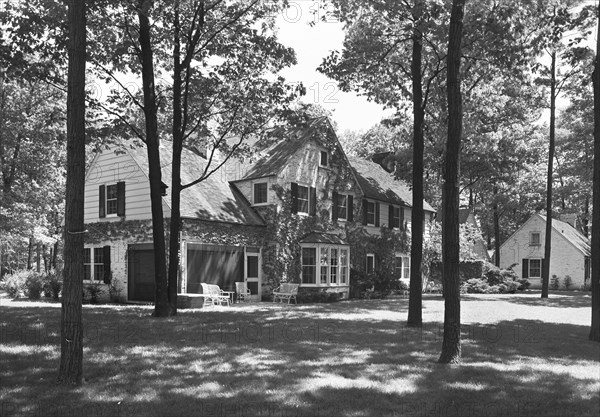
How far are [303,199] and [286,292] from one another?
5.47 metres

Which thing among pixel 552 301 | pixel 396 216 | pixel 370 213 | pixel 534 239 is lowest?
pixel 552 301

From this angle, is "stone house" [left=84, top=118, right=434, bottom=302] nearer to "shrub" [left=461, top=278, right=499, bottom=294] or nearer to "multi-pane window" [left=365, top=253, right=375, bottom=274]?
"multi-pane window" [left=365, top=253, right=375, bottom=274]

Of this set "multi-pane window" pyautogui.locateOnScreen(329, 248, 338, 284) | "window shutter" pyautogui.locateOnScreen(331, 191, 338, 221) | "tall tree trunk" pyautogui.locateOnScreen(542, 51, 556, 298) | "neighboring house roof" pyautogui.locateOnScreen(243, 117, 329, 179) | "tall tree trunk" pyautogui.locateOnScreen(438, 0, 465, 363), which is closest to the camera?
"tall tree trunk" pyautogui.locateOnScreen(438, 0, 465, 363)

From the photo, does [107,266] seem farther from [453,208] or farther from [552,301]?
[552,301]

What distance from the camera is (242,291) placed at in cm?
2609

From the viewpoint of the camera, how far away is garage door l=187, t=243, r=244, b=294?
24.3m

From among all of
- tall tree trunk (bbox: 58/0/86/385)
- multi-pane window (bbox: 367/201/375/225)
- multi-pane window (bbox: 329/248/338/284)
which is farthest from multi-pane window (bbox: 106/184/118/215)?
tall tree trunk (bbox: 58/0/86/385)

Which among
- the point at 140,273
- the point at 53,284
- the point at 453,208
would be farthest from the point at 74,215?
the point at 53,284

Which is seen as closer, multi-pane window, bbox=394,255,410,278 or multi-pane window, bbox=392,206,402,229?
multi-pane window, bbox=392,206,402,229

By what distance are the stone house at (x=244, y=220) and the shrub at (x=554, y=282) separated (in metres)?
22.5

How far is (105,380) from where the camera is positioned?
812 centimetres

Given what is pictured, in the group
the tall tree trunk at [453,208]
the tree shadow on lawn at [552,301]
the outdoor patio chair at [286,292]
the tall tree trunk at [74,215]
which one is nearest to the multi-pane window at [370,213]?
the tree shadow on lawn at [552,301]

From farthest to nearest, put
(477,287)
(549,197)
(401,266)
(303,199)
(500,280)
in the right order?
(500,280) → (401,266) → (477,287) → (549,197) → (303,199)

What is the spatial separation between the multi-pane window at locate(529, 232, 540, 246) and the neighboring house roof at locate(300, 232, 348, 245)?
26232 millimetres
